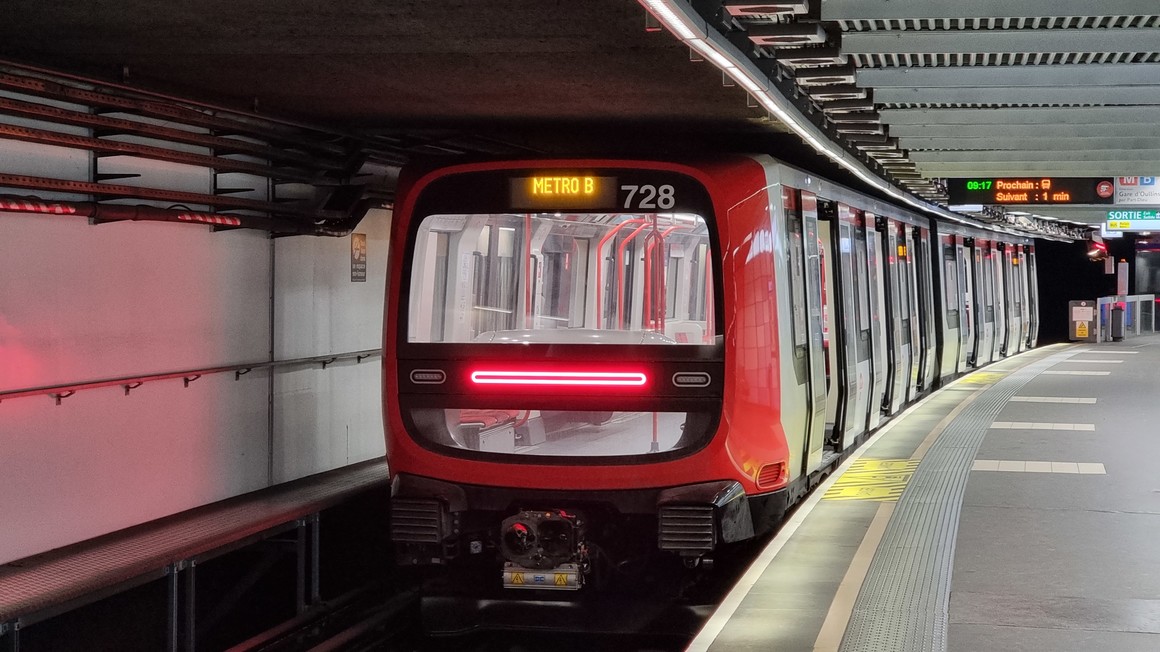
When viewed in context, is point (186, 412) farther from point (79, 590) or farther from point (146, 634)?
point (79, 590)

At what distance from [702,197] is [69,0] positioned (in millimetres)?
3192

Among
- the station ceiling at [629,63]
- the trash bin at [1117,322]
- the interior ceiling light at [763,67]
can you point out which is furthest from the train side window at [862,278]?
the trash bin at [1117,322]

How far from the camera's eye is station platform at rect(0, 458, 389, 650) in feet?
19.7

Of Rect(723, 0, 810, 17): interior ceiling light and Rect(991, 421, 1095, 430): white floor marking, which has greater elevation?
Rect(723, 0, 810, 17): interior ceiling light

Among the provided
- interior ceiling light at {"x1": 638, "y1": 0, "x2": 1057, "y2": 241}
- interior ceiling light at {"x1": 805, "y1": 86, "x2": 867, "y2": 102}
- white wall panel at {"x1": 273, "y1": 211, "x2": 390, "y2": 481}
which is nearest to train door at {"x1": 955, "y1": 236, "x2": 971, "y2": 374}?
interior ceiling light at {"x1": 638, "y1": 0, "x2": 1057, "y2": 241}

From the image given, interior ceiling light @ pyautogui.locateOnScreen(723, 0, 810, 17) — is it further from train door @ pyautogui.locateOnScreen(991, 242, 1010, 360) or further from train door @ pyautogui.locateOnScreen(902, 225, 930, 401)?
train door @ pyautogui.locateOnScreen(991, 242, 1010, 360)

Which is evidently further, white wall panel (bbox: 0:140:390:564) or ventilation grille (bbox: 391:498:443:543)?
white wall panel (bbox: 0:140:390:564)

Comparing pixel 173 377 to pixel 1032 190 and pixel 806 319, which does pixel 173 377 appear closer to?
pixel 806 319

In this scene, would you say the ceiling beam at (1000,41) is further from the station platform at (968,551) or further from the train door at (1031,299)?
the train door at (1031,299)

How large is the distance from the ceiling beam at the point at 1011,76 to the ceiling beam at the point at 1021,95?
1.15 ft

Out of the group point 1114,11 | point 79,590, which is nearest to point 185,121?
point 79,590

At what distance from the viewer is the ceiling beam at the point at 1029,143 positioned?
32.7ft

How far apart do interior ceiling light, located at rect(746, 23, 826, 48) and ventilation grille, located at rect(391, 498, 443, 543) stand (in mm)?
2972

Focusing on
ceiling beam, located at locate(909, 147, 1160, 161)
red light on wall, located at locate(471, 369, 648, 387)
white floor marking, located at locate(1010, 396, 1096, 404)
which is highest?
ceiling beam, located at locate(909, 147, 1160, 161)
